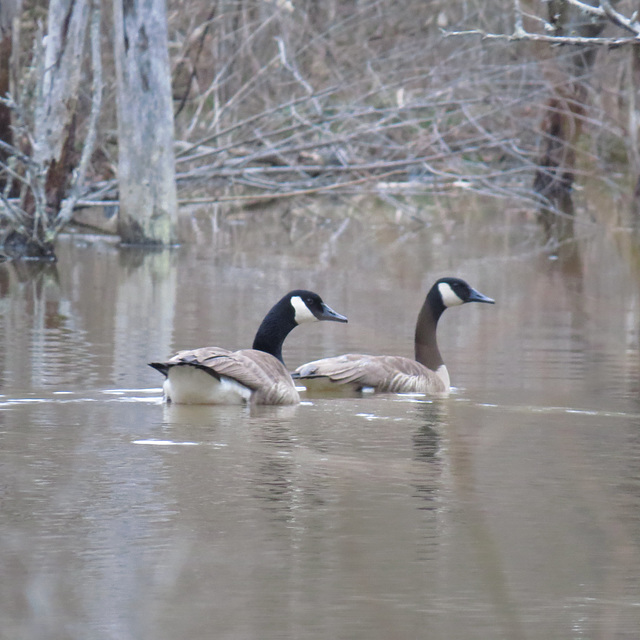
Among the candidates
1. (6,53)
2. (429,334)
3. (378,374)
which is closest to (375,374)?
(378,374)

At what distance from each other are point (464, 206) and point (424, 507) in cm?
2518

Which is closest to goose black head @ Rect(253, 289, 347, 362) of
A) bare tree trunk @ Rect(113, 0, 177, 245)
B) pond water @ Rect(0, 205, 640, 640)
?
pond water @ Rect(0, 205, 640, 640)

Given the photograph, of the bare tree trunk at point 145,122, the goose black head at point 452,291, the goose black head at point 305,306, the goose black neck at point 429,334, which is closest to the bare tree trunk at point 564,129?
the bare tree trunk at point 145,122

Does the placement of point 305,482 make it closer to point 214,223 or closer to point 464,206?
point 214,223

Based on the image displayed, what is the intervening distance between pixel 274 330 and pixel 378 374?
28.6 inches

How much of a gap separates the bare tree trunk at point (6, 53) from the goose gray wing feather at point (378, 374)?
11.3 meters

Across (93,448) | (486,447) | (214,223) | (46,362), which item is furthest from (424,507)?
(214,223)

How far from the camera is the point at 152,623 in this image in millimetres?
4273

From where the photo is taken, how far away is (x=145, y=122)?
64.3 feet

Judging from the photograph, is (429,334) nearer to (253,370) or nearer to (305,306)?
(305,306)

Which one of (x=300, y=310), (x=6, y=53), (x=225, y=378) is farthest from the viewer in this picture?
(x=6, y=53)

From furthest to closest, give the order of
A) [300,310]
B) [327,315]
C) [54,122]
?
[54,122] < [327,315] < [300,310]

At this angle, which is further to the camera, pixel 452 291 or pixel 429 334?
pixel 452 291

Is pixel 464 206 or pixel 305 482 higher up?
pixel 464 206
